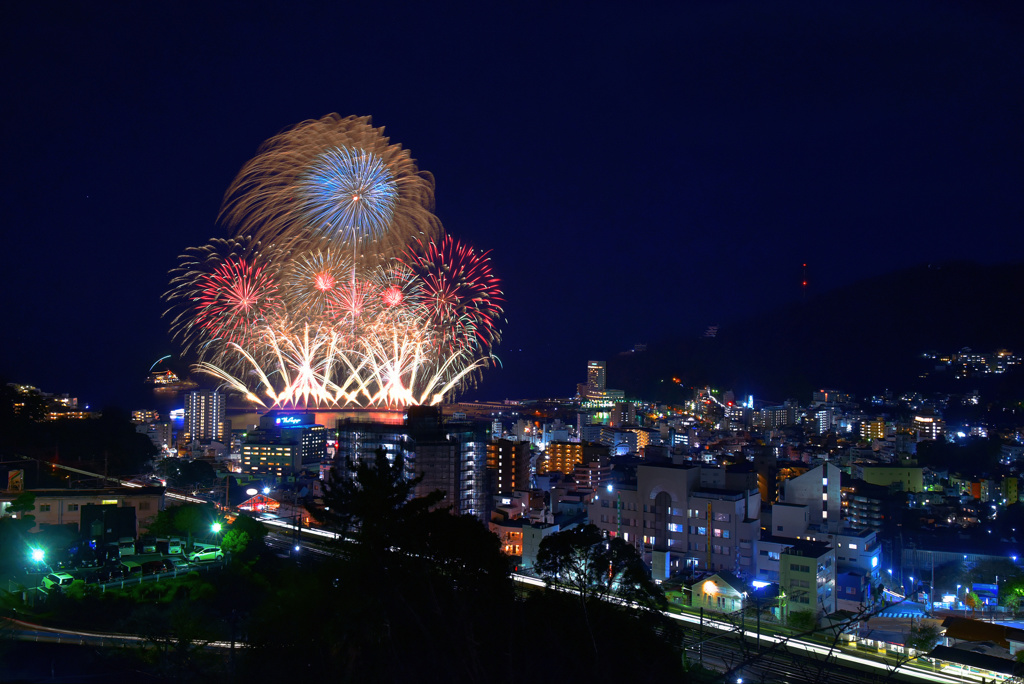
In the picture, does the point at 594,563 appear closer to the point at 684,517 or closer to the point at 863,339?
the point at 684,517

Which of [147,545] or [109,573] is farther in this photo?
[147,545]

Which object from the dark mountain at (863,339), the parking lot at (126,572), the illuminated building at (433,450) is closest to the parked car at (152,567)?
the parking lot at (126,572)

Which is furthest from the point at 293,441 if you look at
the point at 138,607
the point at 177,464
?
the point at 138,607

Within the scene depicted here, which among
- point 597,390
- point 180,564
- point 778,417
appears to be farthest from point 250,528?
point 597,390

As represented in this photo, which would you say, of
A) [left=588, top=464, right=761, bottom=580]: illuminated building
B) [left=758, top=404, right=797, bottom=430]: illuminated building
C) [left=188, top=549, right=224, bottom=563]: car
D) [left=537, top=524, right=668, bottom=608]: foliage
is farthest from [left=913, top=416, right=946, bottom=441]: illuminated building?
[left=188, top=549, right=224, bottom=563]: car

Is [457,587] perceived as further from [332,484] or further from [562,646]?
[332,484]
